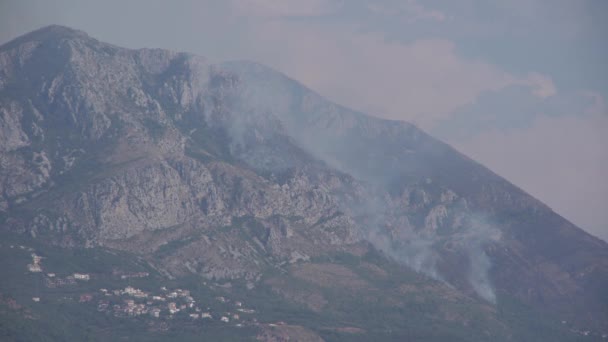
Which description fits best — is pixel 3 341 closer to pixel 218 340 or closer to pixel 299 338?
pixel 218 340

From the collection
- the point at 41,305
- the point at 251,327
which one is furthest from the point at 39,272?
the point at 251,327

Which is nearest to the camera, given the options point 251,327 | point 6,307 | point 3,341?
point 3,341

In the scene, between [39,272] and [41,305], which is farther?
[39,272]

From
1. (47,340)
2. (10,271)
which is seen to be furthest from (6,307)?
(10,271)

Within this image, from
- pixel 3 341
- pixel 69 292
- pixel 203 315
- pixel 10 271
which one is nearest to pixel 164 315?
pixel 203 315

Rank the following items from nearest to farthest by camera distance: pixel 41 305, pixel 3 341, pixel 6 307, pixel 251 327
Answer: pixel 3 341, pixel 6 307, pixel 41 305, pixel 251 327

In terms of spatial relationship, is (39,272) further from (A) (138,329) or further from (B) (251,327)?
(B) (251,327)

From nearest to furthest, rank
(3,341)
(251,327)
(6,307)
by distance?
(3,341) → (6,307) → (251,327)

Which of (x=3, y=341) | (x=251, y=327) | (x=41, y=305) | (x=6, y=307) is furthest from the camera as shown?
(x=251, y=327)

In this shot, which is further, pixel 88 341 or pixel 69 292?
pixel 69 292
